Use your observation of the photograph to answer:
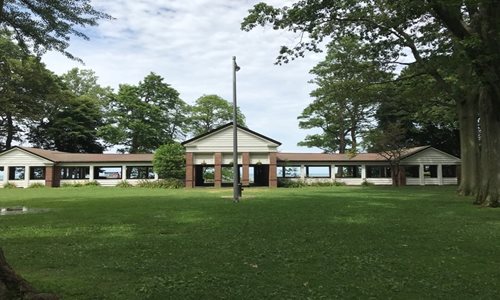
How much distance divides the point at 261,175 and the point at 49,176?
2260cm

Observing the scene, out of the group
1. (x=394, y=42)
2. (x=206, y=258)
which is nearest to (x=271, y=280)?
(x=206, y=258)

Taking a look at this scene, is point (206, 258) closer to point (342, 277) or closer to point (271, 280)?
point (271, 280)

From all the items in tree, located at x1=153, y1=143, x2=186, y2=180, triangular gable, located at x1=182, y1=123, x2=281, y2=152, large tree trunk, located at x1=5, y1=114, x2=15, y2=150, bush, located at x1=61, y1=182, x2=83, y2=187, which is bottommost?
bush, located at x1=61, y1=182, x2=83, y2=187

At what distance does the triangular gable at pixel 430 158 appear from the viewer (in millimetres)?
48344

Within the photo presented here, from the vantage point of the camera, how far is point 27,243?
31.6 ft

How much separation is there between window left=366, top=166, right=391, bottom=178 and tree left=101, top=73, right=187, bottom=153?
28186 millimetres

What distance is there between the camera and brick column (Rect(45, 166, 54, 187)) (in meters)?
47.4

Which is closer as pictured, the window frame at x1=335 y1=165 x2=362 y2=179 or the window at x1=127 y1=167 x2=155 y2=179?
the window at x1=127 y1=167 x2=155 y2=179

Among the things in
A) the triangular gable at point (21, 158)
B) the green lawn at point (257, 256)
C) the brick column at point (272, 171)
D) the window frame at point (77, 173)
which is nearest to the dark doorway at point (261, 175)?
the brick column at point (272, 171)

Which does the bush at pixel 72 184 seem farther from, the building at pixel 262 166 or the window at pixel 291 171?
the window at pixel 291 171

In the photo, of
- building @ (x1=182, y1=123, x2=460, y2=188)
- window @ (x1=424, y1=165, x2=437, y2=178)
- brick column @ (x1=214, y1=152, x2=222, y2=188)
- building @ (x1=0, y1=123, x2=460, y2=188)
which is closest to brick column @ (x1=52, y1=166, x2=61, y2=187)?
building @ (x1=0, y1=123, x2=460, y2=188)

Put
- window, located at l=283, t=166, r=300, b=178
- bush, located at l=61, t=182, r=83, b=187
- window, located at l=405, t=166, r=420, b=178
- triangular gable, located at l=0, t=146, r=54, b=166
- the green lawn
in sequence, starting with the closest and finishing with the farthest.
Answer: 1. the green lawn
2. bush, located at l=61, t=182, r=83, b=187
3. triangular gable, located at l=0, t=146, r=54, b=166
4. window, located at l=283, t=166, r=300, b=178
5. window, located at l=405, t=166, r=420, b=178

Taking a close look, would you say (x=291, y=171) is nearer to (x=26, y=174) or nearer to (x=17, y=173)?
(x=26, y=174)

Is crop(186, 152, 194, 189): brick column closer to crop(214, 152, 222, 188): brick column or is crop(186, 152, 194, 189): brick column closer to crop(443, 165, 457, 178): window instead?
crop(214, 152, 222, 188): brick column
